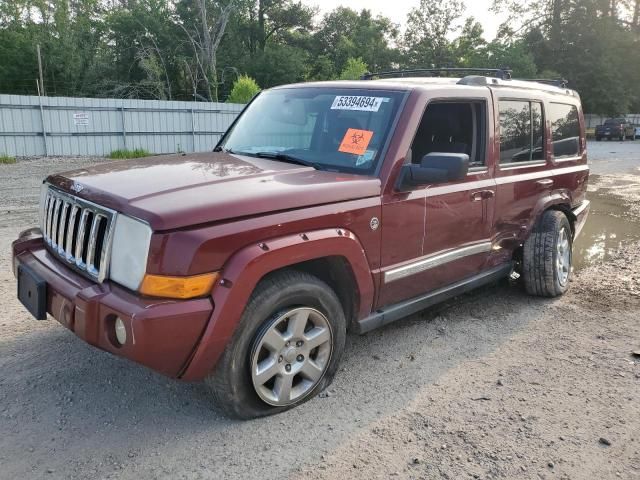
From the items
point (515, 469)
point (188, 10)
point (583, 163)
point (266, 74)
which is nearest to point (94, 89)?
point (188, 10)

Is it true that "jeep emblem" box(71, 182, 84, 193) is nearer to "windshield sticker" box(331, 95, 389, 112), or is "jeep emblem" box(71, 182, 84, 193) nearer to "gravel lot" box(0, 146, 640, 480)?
"gravel lot" box(0, 146, 640, 480)

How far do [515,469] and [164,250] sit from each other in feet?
6.49

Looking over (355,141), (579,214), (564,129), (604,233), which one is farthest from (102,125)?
(355,141)

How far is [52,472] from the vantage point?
2.54m

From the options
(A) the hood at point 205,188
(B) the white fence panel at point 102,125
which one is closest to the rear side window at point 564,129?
(A) the hood at point 205,188

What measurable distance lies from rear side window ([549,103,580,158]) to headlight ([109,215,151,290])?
3885 mm

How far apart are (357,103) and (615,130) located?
4026 cm

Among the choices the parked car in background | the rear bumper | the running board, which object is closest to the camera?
the running board

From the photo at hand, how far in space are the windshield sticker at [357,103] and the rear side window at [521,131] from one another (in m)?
1.20

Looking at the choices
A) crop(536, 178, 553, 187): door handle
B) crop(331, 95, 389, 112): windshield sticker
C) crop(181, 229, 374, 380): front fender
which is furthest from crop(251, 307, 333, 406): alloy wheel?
crop(536, 178, 553, 187): door handle

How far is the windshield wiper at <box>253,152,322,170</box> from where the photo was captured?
3.53 metres

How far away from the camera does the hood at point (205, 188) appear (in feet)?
8.43

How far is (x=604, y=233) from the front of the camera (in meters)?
7.92

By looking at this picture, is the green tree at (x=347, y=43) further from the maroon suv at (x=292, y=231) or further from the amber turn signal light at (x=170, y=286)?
the amber turn signal light at (x=170, y=286)
